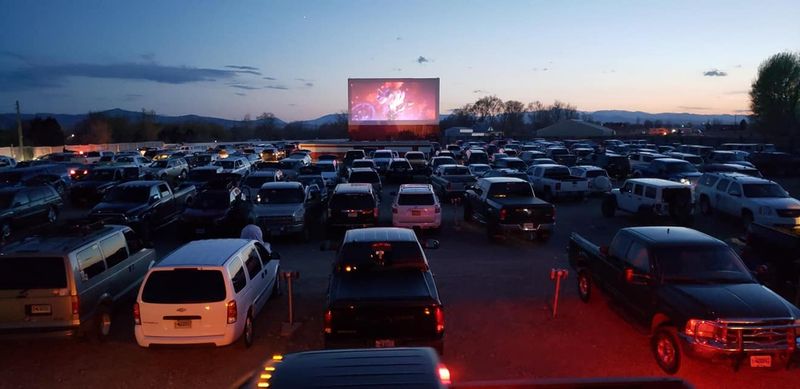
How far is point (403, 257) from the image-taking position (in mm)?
8445

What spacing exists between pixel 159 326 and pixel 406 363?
17.8ft

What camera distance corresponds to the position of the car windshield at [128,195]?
1753 cm

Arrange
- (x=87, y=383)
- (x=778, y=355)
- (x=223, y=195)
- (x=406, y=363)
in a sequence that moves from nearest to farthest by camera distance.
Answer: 1. (x=406, y=363)
2. (x=778, y=355)
3. (x=87, y=383)
4. (x=223, y=195)

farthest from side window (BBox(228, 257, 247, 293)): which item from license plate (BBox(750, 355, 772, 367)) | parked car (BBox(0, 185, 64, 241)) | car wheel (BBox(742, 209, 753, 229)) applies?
car wheel (BBox(742, 209, 753, 229))

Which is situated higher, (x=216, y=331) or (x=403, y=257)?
(x=403, y=257)

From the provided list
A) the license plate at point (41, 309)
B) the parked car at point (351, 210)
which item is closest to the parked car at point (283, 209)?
the parked car at point (351, 210)

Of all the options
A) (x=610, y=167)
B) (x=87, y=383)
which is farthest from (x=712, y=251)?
(x=610, y=167)

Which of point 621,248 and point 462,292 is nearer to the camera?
point 621,248

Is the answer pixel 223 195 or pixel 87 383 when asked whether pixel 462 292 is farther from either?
pixel 223 195

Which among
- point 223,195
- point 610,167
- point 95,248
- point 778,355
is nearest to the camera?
point 778,355

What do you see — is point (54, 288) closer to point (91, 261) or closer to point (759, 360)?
point (91, 261)

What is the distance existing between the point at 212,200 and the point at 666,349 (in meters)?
13.9

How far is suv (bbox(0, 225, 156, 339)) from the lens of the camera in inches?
313

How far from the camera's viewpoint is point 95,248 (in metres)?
8.88
